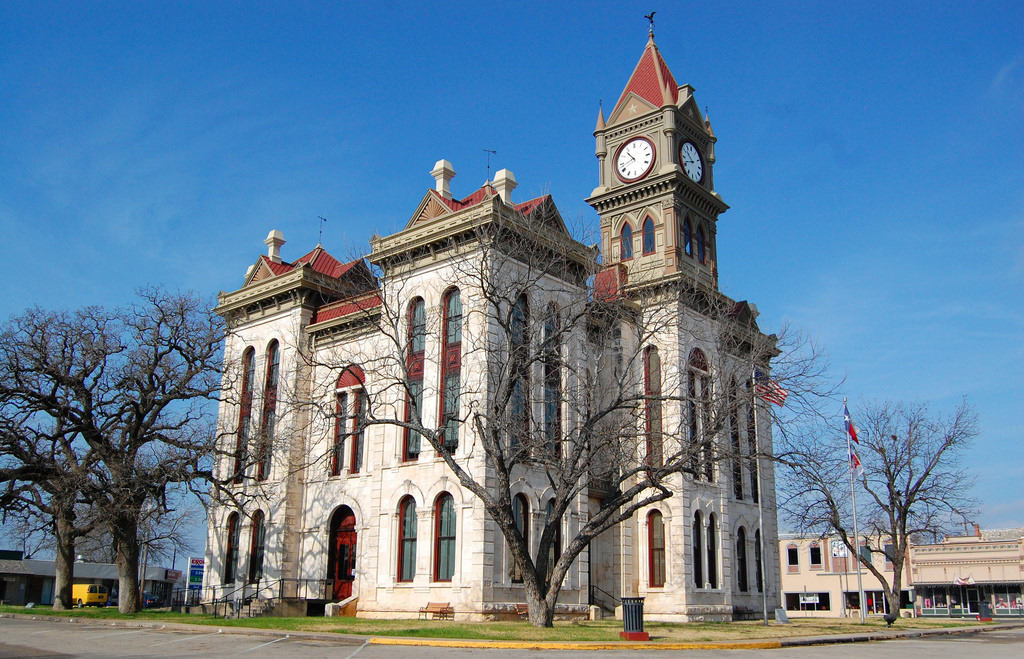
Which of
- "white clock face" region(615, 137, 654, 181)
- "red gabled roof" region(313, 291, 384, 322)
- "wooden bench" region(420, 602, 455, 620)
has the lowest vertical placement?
"wooden bench" region(420, 602, 455, 620)

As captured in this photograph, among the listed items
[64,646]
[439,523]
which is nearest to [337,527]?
[439,523]

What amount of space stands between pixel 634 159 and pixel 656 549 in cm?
1978

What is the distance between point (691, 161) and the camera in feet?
148

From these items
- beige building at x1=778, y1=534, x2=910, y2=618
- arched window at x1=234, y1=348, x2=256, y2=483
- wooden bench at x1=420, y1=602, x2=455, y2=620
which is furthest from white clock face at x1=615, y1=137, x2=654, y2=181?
beige building at x1=778, y1=534, x2=910, y2=618

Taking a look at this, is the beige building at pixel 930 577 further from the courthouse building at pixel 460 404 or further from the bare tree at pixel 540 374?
the bare tree at pixel 540 374

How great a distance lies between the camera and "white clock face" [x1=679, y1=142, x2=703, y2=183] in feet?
146

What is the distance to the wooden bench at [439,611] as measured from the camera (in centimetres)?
2944

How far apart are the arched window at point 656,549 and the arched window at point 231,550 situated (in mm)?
17978

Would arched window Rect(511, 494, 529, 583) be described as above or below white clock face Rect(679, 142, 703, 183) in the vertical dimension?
below

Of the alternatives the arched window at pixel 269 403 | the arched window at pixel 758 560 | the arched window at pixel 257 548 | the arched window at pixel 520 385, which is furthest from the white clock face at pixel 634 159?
the arched window at pixel 257 548

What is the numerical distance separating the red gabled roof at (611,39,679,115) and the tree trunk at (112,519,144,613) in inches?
1216

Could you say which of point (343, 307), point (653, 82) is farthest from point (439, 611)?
point (653, 82)

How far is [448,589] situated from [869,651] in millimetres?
14818

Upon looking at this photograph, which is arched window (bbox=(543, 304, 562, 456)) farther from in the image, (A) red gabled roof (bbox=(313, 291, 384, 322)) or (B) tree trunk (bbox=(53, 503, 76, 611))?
(B) tree trunk (bbox=(53, 503, 76, 611))
